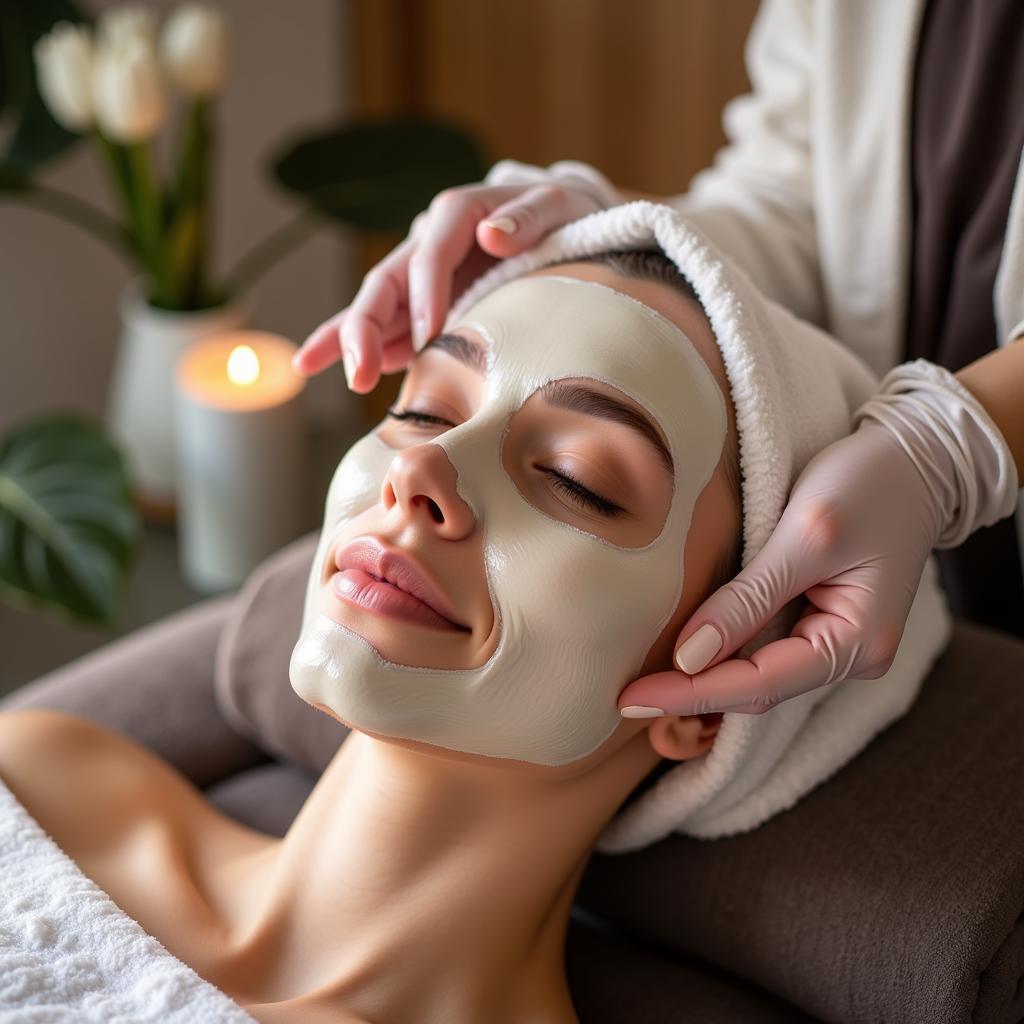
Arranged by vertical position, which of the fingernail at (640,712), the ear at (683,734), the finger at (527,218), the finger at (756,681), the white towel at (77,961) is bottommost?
the white towel at (77,961)

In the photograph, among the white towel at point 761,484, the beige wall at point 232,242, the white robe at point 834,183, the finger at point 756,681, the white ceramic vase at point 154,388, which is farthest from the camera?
the beige wall at point 232,242

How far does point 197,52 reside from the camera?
192 cm

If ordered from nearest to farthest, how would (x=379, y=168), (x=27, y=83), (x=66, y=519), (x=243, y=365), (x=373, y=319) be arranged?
1. (x=373, y=319)
2. (x=66, y=519)
3. (x=243, y=365)
4. (x=27, y=83)
5. (x=379, y=168)

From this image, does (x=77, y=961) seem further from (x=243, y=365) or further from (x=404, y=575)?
(x=243, y=365)

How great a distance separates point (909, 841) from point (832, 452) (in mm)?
315

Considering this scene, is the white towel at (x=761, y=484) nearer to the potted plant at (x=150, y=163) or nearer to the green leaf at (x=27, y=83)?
the potted plant at (x=150, y=163)

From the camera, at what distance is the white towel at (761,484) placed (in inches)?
35.9

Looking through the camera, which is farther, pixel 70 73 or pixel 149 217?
pixel 149 217

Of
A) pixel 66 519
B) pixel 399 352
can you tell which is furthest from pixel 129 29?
pixel 399 352

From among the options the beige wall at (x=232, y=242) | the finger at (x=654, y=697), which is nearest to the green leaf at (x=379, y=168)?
the beige wall at (x=232, y=242)

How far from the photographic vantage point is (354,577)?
853 millimetres

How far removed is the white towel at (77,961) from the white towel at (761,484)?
0.37 metres

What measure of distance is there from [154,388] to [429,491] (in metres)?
1.34

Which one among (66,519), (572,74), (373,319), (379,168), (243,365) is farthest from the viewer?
(572,74)
